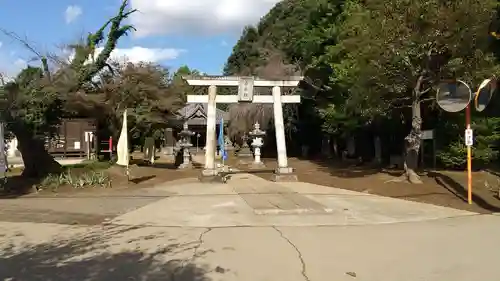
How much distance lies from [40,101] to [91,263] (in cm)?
1341

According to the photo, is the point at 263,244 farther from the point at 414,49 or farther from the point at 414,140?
the point at 414,140

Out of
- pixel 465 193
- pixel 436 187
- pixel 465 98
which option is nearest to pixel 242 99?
pixel 436 187

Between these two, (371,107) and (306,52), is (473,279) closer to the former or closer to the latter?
(371,107)

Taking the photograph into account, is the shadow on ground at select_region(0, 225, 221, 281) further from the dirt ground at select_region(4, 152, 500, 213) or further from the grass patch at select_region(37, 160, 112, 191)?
the grass patch at select_region(37, 160, 112, 191)

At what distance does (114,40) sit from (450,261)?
23.1m

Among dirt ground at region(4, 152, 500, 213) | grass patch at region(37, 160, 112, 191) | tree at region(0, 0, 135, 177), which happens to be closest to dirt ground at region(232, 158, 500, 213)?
dirt ground at region(4, 152, 500, 213)

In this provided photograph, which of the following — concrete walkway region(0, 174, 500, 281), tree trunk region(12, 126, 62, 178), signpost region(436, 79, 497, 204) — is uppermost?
signpost region(436, 79, 497, 204)

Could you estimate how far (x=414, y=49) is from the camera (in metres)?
18.0

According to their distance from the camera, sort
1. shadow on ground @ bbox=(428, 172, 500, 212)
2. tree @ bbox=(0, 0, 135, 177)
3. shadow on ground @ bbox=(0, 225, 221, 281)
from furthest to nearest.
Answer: tree @ bbox=(0, 0, 135, 177) < shadow on ground @ bbox=(428, 172, 500, 212) < shadow on ground @ bbox=(0, 225, 221, 281)

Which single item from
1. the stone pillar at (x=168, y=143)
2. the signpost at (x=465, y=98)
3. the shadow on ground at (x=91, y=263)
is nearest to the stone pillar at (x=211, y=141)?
the signpost at (x=465, y=98)

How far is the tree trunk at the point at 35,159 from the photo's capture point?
835 inches

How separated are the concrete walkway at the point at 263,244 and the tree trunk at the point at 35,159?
28.7ft

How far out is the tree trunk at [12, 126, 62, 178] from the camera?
21.2 m

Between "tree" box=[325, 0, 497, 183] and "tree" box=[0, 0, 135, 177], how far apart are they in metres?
11.9
